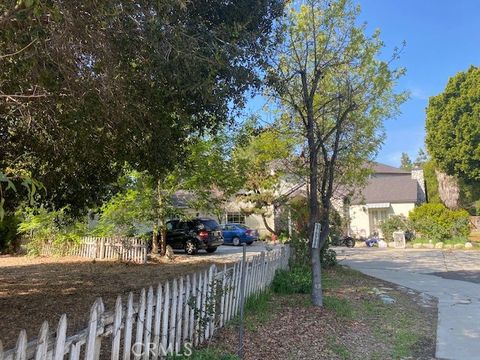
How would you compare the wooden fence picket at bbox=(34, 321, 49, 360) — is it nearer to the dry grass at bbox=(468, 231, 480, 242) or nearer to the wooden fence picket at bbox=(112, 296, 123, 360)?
the wooden fence picket at bbox=(112, 296, 123, 360)

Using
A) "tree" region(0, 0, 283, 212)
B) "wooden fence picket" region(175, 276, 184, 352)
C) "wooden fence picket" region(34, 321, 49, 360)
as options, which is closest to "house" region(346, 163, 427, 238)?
"tree" region(0, 0, 283, 212)

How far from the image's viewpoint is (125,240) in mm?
16406

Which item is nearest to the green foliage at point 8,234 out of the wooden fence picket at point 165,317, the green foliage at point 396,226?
the wooden fence picket at point 165,317

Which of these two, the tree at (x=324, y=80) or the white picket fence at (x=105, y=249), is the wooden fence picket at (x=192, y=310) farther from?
the white picket fence at (x=105, y=249)

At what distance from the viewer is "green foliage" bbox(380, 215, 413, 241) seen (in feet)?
93.9

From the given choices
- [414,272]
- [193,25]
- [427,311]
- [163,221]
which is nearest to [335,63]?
[193,25]

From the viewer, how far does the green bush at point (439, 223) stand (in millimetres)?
26609

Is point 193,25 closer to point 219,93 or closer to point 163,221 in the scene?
point 219,93

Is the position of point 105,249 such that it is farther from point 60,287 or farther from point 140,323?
point 140,323

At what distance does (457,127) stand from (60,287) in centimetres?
3390

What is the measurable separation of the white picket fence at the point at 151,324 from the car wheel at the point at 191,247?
14851mm

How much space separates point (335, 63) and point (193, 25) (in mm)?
4179

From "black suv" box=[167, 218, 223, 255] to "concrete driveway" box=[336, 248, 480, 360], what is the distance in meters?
8.12

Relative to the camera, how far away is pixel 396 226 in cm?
2892
